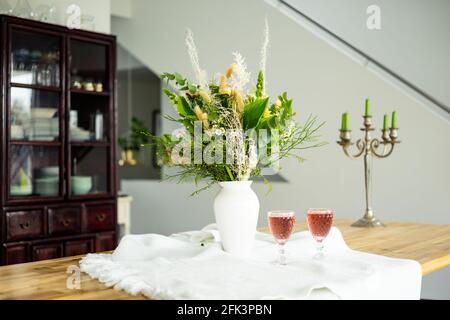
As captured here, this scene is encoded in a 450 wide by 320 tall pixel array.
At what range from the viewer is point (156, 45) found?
5035mm

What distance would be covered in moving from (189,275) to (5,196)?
2.34m

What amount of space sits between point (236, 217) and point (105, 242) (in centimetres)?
246

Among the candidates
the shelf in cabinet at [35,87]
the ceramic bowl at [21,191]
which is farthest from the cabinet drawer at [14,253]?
the shelf in cabinet at [35,87]

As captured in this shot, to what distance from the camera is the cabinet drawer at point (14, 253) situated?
3279mm

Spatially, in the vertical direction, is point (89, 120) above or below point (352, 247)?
above

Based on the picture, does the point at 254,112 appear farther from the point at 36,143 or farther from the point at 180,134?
the point at 36,143

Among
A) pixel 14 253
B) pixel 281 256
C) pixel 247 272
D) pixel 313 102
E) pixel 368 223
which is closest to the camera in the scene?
pixel 247 272

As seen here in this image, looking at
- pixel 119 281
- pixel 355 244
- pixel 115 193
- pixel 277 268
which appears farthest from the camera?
pixel 115 193

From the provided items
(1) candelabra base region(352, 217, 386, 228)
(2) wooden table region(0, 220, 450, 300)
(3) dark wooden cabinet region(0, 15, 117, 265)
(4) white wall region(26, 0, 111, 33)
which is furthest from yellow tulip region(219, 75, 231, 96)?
(4) white wall region(26, 0, 111, 33)

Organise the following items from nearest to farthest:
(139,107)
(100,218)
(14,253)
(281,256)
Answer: (281,256), (14,253), (100,218), (139,107)

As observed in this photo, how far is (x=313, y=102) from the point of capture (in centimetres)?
406

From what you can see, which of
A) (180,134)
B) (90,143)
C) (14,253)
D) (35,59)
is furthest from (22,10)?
(180,134)
